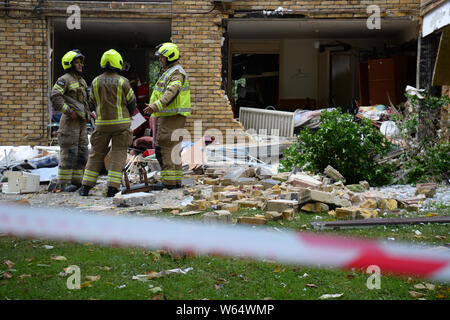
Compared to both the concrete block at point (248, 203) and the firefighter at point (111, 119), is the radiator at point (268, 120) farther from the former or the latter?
the concrete block at point (248, 203)

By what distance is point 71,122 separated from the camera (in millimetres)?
7871

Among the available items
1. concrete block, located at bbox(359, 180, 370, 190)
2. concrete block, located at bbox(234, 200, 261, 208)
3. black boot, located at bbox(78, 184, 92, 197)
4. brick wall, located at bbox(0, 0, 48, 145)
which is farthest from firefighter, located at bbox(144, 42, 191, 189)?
brick wall, located at bbox(0, 0, 48, 145)

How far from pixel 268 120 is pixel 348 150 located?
4501mm

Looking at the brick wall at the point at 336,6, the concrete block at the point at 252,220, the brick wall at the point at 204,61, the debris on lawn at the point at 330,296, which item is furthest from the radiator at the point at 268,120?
the debris on lawn at the point at 330,296

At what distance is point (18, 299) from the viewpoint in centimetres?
316

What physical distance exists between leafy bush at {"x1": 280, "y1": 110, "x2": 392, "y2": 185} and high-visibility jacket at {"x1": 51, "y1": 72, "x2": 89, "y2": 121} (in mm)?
3445

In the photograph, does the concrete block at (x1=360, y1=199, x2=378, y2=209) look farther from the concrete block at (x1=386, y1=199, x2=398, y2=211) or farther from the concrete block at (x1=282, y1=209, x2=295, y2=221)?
the concrete block at (x1=282, y1=209, x2=295, y2=221)

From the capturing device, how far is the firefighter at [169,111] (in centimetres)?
765

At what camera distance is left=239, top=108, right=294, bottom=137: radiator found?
11.9m

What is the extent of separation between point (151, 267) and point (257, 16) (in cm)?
856

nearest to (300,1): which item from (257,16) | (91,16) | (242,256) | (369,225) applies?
(257,16)

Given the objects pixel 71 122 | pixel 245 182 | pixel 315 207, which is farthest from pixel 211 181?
pixel 315 207

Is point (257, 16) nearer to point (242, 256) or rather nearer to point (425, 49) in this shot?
point (425, 49)

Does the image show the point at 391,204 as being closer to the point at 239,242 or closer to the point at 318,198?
the point at 318,198
